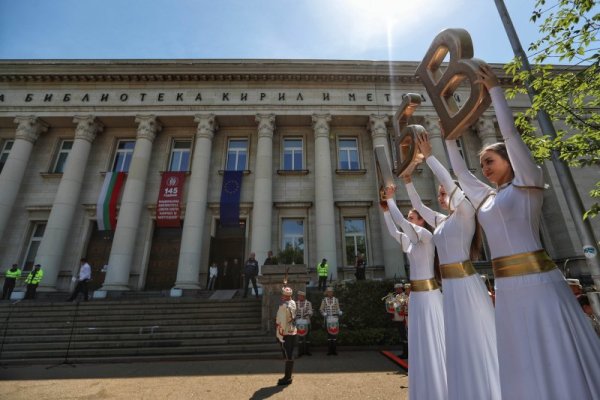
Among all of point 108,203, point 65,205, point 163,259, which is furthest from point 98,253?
point 163,259

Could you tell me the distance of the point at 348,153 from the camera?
18969 mm

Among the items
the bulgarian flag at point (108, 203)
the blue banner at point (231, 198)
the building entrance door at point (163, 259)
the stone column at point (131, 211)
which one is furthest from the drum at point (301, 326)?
the bulgarian flag at point (108, 203)

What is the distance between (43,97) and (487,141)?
27.7 meters

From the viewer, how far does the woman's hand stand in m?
2.18

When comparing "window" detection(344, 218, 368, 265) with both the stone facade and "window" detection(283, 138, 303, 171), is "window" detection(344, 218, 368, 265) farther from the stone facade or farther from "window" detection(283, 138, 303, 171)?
"window" detection(283, 138, 303, 171)

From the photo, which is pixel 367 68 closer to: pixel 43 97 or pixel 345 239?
pixel 345 239

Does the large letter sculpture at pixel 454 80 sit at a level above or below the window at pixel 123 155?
below

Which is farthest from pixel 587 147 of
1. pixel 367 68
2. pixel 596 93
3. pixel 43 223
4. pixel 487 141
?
pixel 43 223

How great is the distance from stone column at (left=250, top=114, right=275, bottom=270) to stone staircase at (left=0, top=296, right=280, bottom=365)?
159 inches

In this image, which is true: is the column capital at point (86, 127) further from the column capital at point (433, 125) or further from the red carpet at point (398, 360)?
the column capital at point (433, 125)

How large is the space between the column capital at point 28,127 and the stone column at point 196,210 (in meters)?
9.80

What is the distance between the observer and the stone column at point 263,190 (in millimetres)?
15148

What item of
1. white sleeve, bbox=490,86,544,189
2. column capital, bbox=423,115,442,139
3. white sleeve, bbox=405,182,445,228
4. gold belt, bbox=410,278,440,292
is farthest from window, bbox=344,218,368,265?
white sleeve, bbox=490,86,544,189

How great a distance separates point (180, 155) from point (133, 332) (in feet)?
39.0
